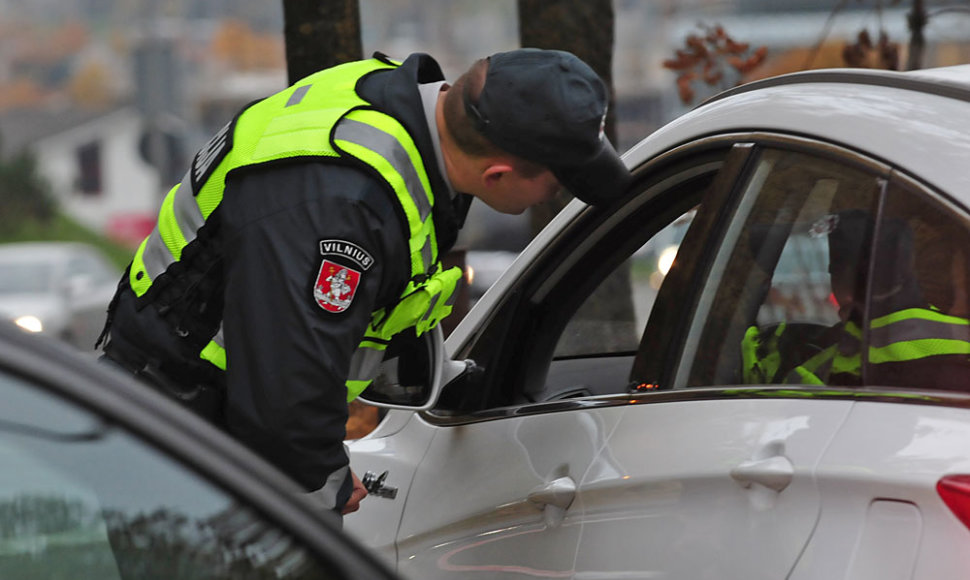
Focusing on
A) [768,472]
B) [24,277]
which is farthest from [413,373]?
[24,277]

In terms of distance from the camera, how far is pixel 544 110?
2.39 m

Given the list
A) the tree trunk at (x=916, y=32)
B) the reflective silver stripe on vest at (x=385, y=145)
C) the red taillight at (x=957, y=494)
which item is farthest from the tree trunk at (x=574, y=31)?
the red taillight at (x=957, y=494)

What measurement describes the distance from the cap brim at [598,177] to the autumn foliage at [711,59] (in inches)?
142

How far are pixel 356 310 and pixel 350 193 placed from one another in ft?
0.64

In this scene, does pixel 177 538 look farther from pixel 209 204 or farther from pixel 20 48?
pixel 20 48

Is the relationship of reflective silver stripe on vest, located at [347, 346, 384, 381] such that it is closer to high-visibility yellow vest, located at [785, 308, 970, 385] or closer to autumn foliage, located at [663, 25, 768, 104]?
high-visibility yellow vest, located at [785, 308, 970, 385]

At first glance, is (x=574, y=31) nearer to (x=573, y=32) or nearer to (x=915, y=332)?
(x=573, y=32)

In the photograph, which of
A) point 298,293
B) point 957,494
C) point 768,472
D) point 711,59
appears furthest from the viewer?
point 711,59

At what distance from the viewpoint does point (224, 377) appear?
258 cm

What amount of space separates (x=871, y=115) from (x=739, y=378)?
1.54 feet

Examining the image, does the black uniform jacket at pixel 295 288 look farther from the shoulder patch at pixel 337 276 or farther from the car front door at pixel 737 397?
the car front door at pixel 737 397

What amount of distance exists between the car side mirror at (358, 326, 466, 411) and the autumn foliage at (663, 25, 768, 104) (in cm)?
351

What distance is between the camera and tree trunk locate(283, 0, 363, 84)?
4672 mm

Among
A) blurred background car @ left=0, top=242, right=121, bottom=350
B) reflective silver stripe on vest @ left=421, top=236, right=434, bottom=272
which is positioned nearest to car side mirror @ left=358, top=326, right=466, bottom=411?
reflective silver stripe on vest @ left=421, top=236, right=434, bottom=272
